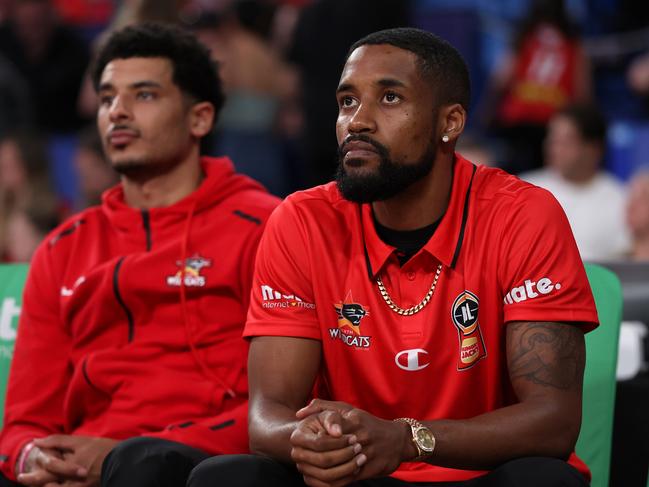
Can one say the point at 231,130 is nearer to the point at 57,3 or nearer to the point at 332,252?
the point at 57,3

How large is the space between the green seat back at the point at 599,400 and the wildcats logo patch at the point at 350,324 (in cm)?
75

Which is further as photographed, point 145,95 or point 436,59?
point 145,95

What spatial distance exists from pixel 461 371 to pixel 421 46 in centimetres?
82

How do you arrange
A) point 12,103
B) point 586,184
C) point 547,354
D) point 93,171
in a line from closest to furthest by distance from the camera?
1. point 547,354
2. point 93,171
3. point 586,184
4. point 12,103

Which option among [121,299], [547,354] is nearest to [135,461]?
[121,299]

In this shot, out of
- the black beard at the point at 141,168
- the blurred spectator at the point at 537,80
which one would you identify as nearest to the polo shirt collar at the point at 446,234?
the black beard at the point at 141,168

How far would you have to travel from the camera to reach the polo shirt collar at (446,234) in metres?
3.04

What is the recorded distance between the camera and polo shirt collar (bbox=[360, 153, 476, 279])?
9.98ft

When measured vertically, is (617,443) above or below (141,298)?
below

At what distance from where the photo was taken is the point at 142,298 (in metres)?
3.54

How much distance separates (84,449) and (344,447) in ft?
3.31

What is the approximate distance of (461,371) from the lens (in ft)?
9.84

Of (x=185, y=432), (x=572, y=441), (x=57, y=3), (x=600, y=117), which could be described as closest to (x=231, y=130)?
(x=600, y=117)

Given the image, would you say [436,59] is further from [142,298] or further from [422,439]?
[142,298]
